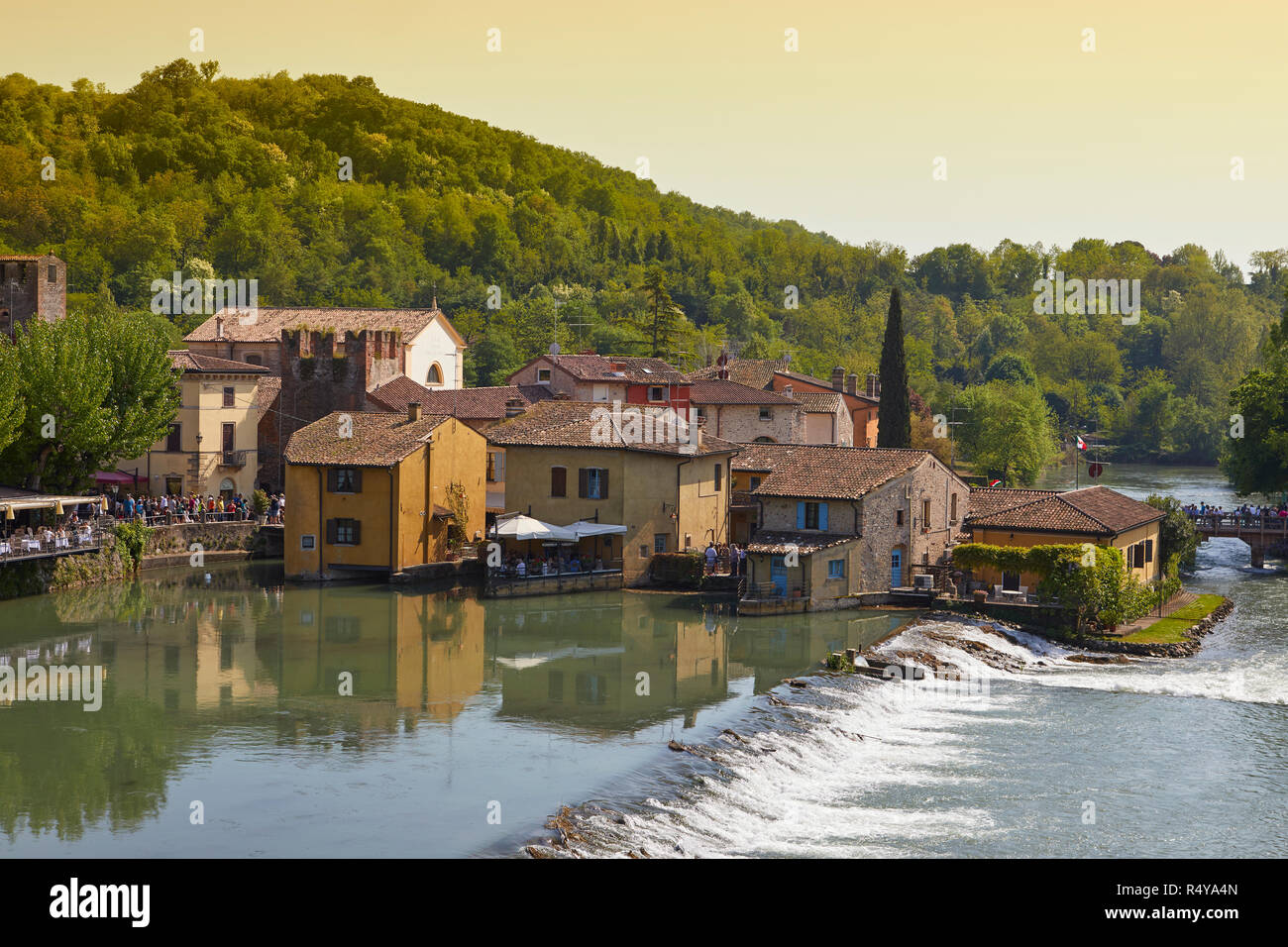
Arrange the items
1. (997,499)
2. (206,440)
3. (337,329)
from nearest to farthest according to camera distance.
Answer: (997,499), (206,440), (337,329)

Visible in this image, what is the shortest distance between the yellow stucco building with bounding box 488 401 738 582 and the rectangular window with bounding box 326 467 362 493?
16.6 feet

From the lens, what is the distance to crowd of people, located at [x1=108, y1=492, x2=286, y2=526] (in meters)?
51.3

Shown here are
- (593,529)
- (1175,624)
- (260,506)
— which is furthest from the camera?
(260,506)

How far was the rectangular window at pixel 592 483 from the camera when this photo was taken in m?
47.2

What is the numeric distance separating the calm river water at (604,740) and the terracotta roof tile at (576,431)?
6177 millimetres

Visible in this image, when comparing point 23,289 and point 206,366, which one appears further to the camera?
point 23,289

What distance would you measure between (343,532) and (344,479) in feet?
6.01

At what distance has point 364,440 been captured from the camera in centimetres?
4906

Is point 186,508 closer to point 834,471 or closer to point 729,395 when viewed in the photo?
point 834,471

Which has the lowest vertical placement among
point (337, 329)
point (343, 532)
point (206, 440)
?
point (343, 532)
